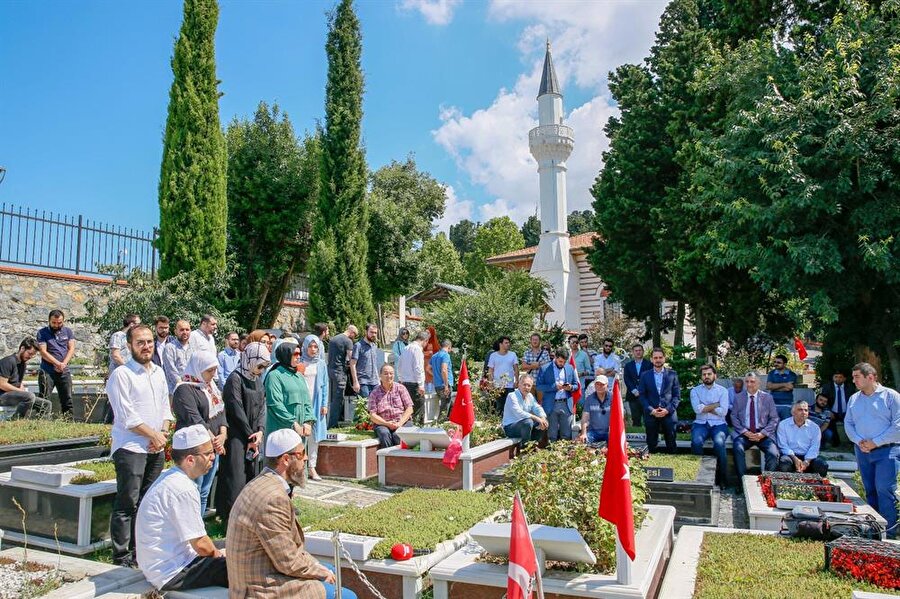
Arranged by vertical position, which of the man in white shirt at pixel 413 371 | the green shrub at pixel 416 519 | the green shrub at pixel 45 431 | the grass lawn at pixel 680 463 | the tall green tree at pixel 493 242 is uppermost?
the tall green tree at pixel 493 242

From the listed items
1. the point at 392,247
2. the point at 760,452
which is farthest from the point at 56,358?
the point at 392,247

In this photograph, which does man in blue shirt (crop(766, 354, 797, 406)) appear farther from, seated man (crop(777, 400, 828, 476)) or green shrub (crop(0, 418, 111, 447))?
green shrub (crop(0, 418, 111, 447))

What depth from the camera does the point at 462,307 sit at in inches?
789

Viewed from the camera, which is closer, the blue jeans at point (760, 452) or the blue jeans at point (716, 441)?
the blue jeans at point (760, 452)

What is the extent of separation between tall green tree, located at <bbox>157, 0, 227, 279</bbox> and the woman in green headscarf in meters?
9.42

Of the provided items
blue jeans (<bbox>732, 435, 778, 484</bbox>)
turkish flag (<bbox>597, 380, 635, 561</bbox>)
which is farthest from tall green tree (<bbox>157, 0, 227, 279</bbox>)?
turkish flag (<bbox>597, 380, 635, 561</bbox>)

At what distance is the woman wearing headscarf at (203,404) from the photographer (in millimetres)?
6207

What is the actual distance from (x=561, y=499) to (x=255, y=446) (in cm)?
333

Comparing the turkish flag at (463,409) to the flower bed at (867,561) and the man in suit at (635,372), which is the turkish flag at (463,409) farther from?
the flower bed at (867,561)

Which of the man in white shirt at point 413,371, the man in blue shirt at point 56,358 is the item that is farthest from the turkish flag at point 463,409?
the man in blue shirt at point 56,358

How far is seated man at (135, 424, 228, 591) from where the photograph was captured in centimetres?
434

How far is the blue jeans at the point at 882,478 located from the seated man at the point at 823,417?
4.24 metres

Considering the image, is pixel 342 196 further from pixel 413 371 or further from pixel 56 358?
pixel 56 358

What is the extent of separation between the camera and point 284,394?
24.6 feet
